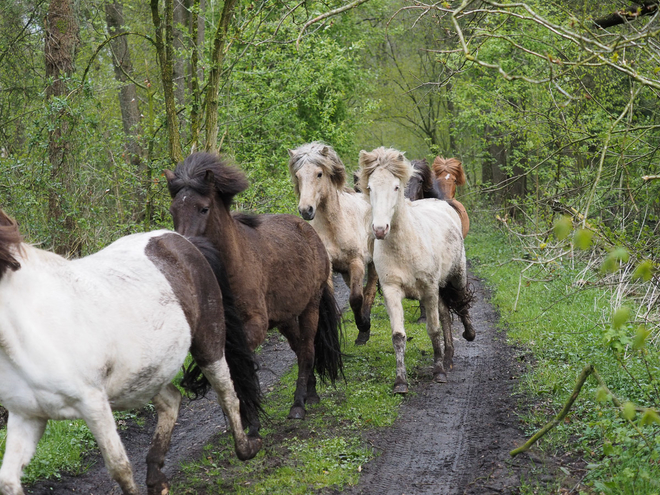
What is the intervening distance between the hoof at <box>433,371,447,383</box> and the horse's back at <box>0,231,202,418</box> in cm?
372

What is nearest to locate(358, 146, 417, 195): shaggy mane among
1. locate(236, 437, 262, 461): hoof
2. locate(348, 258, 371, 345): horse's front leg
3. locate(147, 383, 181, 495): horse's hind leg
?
locate(348, 258, 371, 345): horse's front leg

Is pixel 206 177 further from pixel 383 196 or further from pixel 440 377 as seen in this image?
pixel 440 377

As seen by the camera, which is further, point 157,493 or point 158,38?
point 158,38

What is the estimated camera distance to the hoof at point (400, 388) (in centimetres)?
680

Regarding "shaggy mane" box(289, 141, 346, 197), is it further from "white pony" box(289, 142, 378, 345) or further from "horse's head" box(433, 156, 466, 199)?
"horse's head" box(433, 156, 466, 199)

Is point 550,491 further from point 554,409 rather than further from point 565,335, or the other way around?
point 565,335

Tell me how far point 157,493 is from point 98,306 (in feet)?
4.77

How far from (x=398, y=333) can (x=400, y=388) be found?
617 millimetres

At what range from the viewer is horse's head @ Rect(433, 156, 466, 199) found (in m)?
11.6

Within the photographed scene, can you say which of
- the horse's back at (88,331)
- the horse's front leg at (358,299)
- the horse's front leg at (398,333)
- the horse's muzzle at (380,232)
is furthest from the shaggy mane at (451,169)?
the horse's back at (88,331)

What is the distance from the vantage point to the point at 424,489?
15.0ft

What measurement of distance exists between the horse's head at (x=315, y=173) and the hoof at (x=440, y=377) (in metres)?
2.53

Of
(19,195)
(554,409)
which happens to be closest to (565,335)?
(554,409)

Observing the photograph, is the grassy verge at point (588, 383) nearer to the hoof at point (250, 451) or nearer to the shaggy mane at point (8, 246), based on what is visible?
the hoof at point (250, 451)
